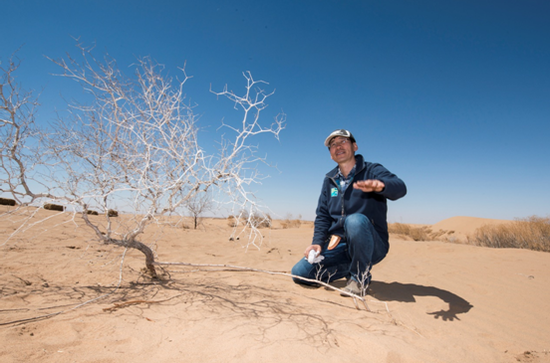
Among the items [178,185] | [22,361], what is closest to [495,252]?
[178,185]

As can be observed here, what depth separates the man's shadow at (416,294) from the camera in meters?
2.49

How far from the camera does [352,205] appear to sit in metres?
2.99

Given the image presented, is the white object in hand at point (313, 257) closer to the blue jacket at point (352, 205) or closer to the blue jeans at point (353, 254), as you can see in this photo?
the blue jeans at point (353, 254)

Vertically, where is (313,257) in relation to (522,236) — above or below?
below

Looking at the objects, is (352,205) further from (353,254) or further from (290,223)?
(290,223)

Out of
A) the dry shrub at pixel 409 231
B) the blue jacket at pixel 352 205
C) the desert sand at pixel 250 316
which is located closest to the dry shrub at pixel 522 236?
the dry shrub at pixel 409 231

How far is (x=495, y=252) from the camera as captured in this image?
529cm

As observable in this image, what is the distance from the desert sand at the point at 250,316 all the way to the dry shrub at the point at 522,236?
3.97 m

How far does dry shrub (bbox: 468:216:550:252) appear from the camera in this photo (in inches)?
266

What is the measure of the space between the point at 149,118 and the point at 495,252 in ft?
20.9

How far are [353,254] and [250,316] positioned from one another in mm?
1328

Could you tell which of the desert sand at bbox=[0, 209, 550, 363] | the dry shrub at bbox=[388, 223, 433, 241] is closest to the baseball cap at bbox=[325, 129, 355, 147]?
the desert sand at bbox=[0, 209, 550, 363]

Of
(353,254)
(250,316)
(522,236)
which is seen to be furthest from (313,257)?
(522,236)

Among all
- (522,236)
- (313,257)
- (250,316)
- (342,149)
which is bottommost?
(250,316)
